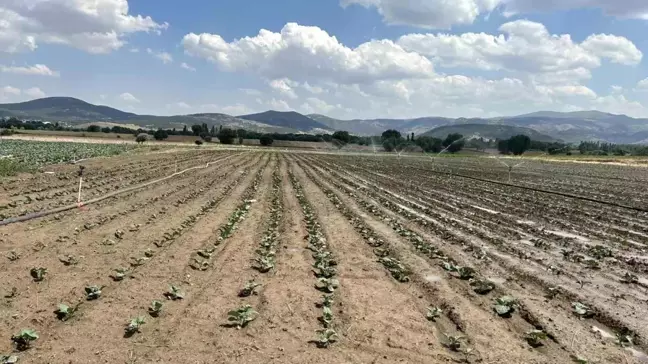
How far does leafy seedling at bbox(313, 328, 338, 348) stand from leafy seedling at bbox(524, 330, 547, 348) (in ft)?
7.74

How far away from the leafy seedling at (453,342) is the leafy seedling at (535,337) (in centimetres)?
83

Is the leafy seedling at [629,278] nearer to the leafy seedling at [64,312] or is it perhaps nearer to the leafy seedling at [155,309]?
the leafy seedling at [155,309]

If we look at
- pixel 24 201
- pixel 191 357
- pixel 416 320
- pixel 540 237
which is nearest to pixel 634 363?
pixel 416 320

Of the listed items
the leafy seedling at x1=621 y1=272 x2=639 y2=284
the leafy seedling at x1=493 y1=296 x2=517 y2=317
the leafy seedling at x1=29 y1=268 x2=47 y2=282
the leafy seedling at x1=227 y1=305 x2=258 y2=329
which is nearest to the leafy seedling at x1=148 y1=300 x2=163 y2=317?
the leafy seedling at x1=227 y1=305 x2=258 y2=329

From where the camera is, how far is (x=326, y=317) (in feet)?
21.5

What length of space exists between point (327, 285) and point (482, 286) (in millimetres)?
2525

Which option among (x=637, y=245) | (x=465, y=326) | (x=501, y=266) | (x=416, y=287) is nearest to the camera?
(x=465, y=326)

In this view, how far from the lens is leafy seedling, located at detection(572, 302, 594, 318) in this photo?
7.20 meters

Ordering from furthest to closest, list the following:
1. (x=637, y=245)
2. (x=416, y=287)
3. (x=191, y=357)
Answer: (x=637, y=245) < (x=416, y=287) < (x=191, y=357)

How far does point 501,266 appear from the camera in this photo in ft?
32.8

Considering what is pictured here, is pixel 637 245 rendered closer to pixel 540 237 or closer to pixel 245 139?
pixel 540 237

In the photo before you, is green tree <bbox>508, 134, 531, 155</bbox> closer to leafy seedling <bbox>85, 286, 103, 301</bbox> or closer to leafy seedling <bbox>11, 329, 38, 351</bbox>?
leafy seedling <bbox>85, 286, 103, 301</bbox>

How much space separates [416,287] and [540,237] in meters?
6.65

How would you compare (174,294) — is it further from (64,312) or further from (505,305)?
(505,305)
